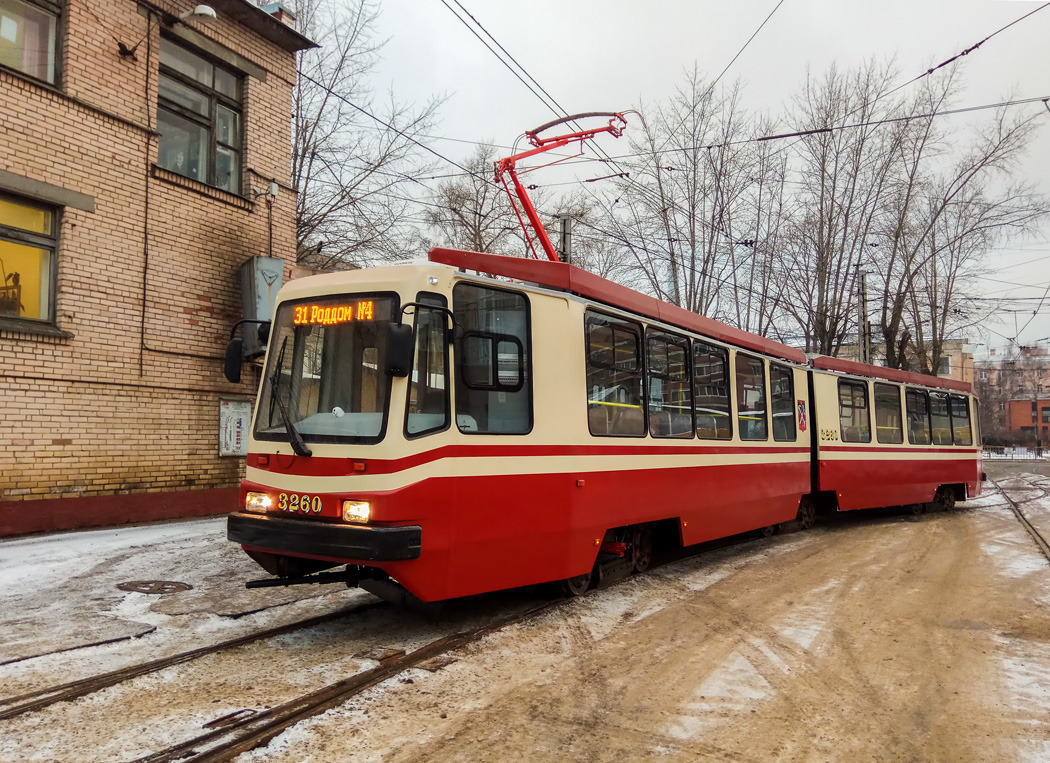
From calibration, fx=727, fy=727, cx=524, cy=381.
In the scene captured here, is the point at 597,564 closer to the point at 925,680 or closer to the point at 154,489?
the point at 925,680

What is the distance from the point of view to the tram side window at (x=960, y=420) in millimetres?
15953

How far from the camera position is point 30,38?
930cm

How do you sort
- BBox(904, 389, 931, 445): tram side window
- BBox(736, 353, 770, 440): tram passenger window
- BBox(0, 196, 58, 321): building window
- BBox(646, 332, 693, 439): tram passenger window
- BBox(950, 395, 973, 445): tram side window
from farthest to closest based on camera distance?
BBox(950, 395, 973, 445): tram side window → BBox(904, 389, 931, 445): tram side window → BBox(736, 353, 770, 440): tram passenger window → BBox(0, 196, 58, 321): building window → BBox(646, 332, 693, 439): tram passenger window

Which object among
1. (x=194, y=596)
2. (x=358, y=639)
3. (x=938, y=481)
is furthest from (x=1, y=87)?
(x=938, y=481)

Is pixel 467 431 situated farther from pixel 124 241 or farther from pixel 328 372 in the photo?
pixel 124 241

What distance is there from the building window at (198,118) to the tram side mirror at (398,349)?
818cm

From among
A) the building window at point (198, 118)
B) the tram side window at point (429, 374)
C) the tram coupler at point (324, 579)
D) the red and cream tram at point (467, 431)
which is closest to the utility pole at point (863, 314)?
the red and cream tram at point (467, 431)

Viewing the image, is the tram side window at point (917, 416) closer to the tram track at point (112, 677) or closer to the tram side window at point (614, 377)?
the tram side window at point (614, 377)

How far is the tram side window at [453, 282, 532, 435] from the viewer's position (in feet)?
17.3

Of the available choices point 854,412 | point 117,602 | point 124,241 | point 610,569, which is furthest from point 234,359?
point 854,412

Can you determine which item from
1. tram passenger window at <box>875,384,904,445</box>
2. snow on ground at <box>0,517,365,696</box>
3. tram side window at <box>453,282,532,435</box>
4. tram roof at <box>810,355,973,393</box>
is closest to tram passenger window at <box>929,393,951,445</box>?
tram roof at <box>810,355,973,393</box>

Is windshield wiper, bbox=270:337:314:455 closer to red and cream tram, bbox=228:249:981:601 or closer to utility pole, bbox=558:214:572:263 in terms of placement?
red and cream tram, bbox=228:249:981:601

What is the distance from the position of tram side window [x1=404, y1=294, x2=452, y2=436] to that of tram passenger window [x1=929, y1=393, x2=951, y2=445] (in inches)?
523

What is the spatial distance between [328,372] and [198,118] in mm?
8093
